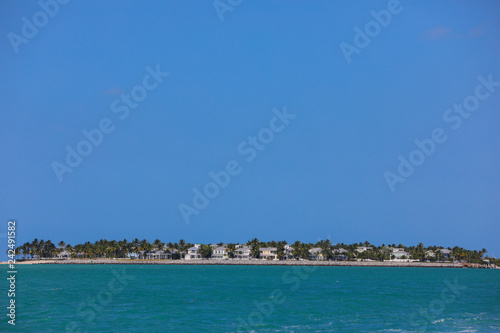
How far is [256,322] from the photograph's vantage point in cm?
4456

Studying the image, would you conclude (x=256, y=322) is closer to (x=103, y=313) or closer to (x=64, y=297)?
(x=103, y=313)

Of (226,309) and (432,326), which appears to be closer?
(432,326)

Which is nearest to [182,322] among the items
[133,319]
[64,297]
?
[133,319]

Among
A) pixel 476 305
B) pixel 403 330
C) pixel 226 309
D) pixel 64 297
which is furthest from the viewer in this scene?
pixel 64 297

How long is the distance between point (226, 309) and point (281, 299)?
1267cm

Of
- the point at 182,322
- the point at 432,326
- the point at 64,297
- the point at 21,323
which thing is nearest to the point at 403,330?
the point at 432,326

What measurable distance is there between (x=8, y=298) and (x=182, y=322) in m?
26.6

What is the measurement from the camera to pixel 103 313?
4903 cm

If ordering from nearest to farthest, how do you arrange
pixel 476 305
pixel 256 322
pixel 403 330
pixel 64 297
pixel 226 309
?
pixel 403 330 → pixel 256 322 → pixel 226 309 → pixel 476 305 → pixel 64 297

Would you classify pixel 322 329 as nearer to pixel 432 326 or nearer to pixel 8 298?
pixel 432 326

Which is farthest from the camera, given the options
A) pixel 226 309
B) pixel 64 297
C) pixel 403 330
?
pixel 64 297

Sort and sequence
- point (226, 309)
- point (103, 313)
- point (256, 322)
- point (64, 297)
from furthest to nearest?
point (64, 297) < point (226, 309) < point (103, 313) < point (256, 322)

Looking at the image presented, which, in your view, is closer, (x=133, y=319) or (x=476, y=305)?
(x=133, y=319)

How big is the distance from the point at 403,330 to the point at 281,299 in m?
25.4
